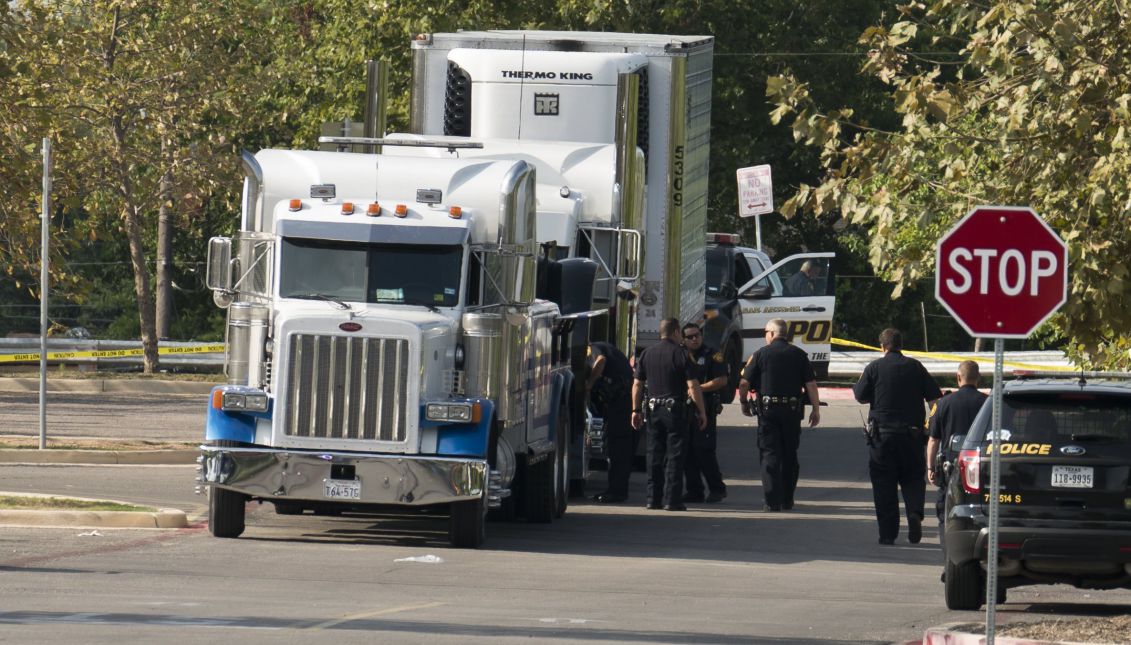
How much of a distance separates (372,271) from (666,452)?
462 cm

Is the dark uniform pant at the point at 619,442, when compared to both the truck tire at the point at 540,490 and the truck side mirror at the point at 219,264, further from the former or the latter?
the truck side mirror at the point at 219,264

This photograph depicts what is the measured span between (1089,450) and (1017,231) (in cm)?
223

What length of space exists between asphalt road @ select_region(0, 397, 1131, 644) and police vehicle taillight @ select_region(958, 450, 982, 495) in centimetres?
Answer: 86

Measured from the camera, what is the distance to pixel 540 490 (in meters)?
17.2

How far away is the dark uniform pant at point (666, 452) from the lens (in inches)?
731

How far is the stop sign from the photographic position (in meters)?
10.5

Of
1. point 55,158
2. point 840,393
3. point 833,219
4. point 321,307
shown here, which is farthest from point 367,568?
point 833,219

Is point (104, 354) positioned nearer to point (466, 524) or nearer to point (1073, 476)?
point (466, 524)

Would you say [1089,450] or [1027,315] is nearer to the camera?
[1027,315]

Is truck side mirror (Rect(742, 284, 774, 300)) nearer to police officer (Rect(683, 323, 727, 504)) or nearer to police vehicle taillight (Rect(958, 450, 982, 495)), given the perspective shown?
police officer (Rect(683, 323, 727, 504))

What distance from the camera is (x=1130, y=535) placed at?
1195cm

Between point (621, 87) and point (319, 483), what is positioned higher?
point (621, 87)

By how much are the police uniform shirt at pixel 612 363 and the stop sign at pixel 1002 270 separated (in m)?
8.61

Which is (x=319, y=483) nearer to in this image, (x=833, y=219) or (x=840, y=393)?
(x=840, y=393)
